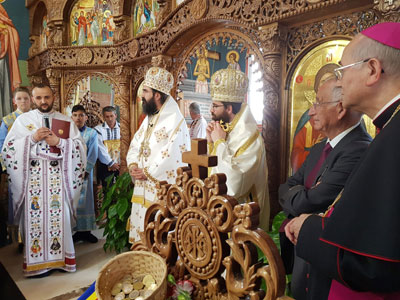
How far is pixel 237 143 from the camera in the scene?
258cm

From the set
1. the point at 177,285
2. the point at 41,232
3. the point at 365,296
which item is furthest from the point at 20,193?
the point at 365,296

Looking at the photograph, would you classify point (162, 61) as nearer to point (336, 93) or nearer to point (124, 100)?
point (124, 100)

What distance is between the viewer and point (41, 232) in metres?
3.56

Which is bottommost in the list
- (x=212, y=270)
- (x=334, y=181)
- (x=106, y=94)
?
(x=212, y=270)

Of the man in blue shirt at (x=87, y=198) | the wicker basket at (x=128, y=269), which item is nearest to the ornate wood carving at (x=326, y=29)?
the wicker basket at (x=128, y=269)

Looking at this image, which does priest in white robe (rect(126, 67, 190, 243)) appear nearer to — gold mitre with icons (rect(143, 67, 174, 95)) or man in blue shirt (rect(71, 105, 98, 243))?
gold mitre with icons (rect(143, 67, 174, 95))

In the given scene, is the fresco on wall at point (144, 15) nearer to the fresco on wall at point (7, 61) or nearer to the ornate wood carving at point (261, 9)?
the ornate wood carving at point (261, 9)

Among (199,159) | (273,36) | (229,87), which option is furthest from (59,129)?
(199,159)

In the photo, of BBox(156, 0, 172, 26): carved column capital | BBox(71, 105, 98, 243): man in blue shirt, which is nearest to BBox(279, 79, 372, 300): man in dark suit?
BBox(156, 0, 172, 26): carved column capital

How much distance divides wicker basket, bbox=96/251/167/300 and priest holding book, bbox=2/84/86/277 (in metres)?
2.63

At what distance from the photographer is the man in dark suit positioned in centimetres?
148

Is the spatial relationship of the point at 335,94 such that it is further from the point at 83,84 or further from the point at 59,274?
the point at 83,84

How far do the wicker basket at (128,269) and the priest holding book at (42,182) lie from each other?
263 centimetres

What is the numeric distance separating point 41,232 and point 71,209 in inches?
15.7
